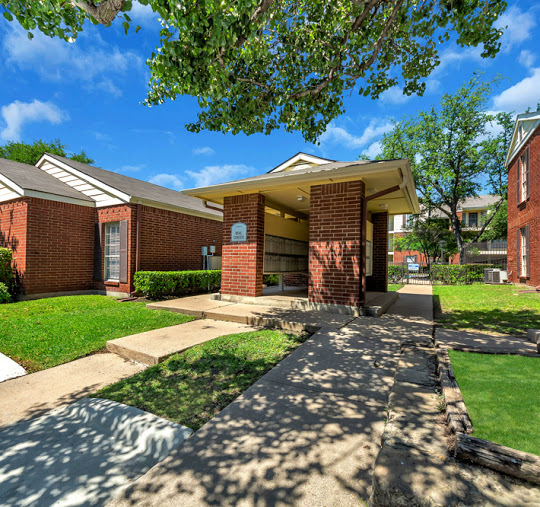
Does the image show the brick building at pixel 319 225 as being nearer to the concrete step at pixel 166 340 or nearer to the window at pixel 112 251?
the concrete step at pixel 166 340

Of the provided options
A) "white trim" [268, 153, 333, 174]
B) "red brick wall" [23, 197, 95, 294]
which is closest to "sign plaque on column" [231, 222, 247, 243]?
"red brick wall" [23, 197, 95, 294]

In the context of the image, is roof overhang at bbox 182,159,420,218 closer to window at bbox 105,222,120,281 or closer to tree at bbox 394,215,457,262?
window at bbox 105,222,120,281

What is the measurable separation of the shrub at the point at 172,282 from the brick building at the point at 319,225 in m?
2.42

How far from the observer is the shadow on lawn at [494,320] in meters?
5.09

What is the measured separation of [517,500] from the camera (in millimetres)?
1412

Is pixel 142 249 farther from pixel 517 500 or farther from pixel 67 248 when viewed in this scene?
pixel 517 500

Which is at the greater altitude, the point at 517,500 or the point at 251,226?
the point at 251,226

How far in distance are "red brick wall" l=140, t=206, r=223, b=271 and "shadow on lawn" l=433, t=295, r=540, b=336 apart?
9.35 metres

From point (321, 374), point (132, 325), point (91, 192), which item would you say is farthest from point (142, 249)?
point (321, 374)

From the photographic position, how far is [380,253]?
31.6 feet

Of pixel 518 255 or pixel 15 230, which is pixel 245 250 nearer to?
pixel 15 230

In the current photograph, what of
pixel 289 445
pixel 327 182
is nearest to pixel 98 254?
pixel 327 182

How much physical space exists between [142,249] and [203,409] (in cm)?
870

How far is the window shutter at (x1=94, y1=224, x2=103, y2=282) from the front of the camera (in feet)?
35.3
